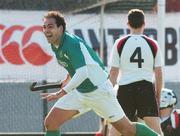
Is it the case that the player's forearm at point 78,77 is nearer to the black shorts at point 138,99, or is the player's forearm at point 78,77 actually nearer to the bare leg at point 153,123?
the black shorts at point 138,99

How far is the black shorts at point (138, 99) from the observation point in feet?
32.1

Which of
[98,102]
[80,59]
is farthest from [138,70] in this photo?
[80,59]

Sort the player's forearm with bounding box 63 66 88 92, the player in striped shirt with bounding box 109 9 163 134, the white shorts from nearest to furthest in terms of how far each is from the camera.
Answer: the player's forearm with bounding box 63 66 88 92, the white shorts, the player in striped shirt with bounding box 109 9 163 134

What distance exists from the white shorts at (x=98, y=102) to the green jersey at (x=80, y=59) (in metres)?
0.06

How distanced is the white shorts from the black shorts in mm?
976

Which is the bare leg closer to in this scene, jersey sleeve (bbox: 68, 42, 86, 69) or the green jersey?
the green jersey

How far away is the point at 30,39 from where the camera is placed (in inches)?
620

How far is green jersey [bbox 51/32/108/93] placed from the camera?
28.1 feet

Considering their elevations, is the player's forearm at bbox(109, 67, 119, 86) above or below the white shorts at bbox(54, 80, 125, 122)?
above

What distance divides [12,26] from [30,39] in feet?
1.26

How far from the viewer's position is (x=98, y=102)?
344 inches

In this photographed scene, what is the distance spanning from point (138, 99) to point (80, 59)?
1504 millimetres

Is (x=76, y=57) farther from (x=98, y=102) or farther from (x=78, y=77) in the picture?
(x=98, y=102)

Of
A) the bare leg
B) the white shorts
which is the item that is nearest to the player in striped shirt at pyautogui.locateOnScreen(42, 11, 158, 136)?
the white shorts
